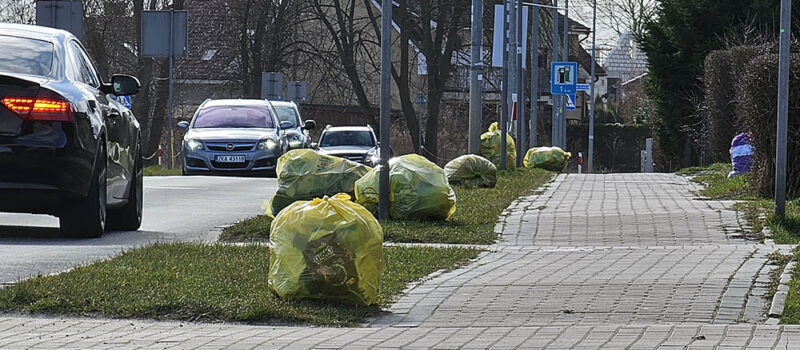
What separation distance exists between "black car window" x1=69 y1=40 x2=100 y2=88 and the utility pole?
16.6 metres

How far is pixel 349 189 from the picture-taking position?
15344 mm

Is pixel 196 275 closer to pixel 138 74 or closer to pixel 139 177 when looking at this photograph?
pixel 139 177

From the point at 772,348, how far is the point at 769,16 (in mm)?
28260

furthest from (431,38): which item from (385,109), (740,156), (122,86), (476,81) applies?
(122,86)

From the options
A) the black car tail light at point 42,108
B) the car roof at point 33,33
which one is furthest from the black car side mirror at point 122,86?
the black car tail light at point 42,108

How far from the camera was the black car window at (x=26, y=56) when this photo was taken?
11.8 m

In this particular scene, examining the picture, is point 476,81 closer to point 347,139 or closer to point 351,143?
point 351,143

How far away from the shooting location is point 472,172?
2169 centimetres

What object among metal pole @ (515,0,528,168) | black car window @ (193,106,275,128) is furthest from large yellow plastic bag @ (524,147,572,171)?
black car window @ (193,106,275,128)

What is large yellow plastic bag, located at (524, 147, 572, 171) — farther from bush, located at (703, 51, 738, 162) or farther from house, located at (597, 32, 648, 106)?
house, located at (597, 32, 648, 106)

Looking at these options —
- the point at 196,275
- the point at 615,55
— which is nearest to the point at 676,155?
the point at 196,275

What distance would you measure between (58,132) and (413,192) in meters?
4.23

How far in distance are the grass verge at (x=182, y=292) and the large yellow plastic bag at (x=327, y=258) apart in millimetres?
79

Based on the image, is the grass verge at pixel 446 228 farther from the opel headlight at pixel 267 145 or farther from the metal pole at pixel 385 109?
the opel headlight at pixel 267 145
